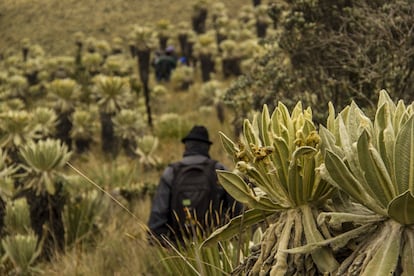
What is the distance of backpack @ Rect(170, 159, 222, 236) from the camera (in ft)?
18.7

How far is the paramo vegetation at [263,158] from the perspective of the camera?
79.1 inches

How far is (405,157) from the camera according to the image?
1946 mm

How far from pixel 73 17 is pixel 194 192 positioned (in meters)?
36.7

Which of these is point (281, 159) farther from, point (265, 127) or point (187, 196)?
point (187, 196)

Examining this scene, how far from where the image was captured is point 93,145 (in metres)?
18.3

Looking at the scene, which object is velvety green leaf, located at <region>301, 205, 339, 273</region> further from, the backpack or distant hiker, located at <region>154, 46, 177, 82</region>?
distant hiker, located at <region>154, 46, 177, 82</region>

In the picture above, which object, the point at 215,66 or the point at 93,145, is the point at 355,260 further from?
the point at 215,66

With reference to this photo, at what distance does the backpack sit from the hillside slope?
31.5 meters

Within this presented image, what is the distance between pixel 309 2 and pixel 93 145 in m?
11.3

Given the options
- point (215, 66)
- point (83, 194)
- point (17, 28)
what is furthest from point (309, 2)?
point (17, 28)

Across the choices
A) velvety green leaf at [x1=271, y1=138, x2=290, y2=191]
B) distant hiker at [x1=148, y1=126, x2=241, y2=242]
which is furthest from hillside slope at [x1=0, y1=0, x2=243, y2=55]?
velvety green leaf at [x1=271, y1=138, x2=290, y2=191]

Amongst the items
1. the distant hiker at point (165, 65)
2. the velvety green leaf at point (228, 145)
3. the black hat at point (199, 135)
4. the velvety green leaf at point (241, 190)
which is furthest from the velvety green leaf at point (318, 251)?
the distant hiker at point (165, 65)

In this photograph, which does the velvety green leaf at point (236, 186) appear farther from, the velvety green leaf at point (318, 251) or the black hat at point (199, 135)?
the black hat at point (199, 135)

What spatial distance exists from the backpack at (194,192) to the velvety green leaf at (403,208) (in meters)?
3.79
